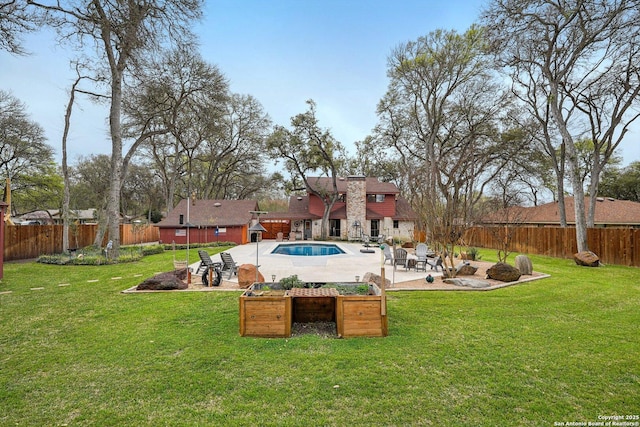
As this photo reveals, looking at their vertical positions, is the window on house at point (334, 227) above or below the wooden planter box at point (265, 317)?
above

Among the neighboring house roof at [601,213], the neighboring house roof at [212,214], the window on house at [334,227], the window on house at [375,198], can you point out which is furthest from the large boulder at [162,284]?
the window on house at [375,198]

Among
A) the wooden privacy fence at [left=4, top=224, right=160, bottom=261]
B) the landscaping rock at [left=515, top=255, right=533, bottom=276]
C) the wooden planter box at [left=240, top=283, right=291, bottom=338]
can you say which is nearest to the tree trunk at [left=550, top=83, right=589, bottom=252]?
the landscaping rock at [left=515, top=255, right=533, bottom=276]

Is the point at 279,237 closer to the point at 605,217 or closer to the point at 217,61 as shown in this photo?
the point at 217,61

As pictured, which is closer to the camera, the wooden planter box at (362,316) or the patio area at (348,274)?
the wooden planter box at (362,316)

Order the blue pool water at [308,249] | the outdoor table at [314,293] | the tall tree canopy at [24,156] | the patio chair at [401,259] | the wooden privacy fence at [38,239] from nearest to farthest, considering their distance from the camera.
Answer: the outdoor table at [314,293]
the patio chair at [401,259]
the wooden privacy fence at [38,239]
the blue pool water at [308,249]
the tall tree canopy at [24,156]

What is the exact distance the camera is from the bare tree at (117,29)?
8461 millimetres

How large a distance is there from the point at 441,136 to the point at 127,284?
22.6 m

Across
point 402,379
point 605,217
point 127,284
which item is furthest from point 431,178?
point 605,217

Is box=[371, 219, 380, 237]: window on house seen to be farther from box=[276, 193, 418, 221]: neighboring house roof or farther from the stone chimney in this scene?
the stone chimney

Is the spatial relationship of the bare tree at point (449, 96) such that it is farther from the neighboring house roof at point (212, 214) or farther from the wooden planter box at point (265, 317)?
the wooden planter box at point (265, 317)

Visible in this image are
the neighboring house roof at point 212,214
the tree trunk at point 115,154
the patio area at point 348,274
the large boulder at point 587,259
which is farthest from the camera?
the neighboring house roof at point 212,214

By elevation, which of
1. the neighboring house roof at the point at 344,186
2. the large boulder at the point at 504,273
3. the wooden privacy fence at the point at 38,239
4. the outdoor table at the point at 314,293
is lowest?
the large boulder at the point at 504,273

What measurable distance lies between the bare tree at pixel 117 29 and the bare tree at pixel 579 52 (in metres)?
11.8

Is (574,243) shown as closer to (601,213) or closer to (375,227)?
(601,213)
